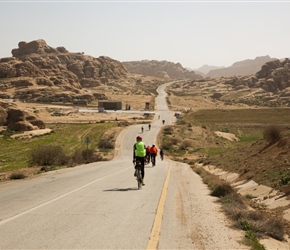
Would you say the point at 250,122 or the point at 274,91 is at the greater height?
the point at 274,91

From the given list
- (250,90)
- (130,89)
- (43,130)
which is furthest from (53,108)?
(250,90)

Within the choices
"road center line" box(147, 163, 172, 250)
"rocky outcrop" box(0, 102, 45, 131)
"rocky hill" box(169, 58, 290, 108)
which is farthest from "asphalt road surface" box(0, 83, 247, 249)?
"rocky hill" box(169, 58, 290, 108)

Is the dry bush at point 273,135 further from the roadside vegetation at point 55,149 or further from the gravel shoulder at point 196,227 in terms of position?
the gravel shoulder at point 196,227

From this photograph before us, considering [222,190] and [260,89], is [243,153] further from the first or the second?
[260,89]

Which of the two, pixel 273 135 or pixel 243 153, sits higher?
pixel 273 135

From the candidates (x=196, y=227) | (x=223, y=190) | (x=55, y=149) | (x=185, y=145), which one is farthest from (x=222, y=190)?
(x=185, y=145)

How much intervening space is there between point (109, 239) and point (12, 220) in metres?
2.75

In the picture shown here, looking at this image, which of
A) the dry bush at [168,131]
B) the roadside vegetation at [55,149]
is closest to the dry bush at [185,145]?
the roadside vegetation at [55,149]

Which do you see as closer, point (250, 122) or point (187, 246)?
point (187, 246)

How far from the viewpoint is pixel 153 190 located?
13570 mm

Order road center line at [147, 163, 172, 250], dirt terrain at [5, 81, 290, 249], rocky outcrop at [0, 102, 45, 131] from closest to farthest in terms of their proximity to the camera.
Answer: road center line at [147, 163, 172, 250]
dirt terrain at [5, 81, 290, 249]
rocky outcrop at [0, 102, 45, 131]

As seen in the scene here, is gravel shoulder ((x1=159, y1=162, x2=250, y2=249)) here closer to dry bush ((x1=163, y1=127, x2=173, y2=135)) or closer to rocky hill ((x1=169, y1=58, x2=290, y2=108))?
dry bush ((x1=163, y1=127, x2=173, y2=135))

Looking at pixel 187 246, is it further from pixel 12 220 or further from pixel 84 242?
pixel 12 220

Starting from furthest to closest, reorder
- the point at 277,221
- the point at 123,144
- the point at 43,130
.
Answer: the point at 43,130 < the point at 123,144 < the point at 277,221
